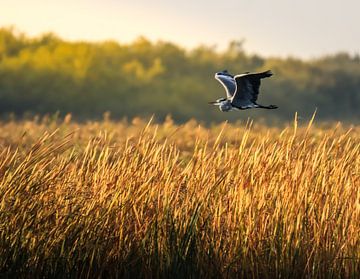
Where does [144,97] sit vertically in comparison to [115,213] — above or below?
below

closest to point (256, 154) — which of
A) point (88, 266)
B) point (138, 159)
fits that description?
point (138, 159)

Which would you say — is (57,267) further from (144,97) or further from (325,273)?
(144,97)

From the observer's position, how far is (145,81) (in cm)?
4088

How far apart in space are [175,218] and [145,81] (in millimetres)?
33768

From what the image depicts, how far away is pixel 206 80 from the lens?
41.2 meters

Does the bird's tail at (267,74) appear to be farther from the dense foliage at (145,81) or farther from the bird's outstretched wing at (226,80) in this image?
the dense foliage at (145,81)

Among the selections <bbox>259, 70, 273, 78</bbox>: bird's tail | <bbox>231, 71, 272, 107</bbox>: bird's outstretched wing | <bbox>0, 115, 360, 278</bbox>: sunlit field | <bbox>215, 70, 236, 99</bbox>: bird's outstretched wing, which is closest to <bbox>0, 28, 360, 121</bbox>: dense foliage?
<bbox>215, 70, 236, 99</bbox>: bird's outstretched wing

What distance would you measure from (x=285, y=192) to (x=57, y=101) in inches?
1264

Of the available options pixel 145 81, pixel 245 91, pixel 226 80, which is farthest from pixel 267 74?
pixel 145 81

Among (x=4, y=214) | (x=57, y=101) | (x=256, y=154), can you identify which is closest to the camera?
(x=4, y=214)

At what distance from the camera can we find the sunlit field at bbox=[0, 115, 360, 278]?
7086mm

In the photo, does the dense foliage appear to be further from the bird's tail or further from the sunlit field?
the sunlit field

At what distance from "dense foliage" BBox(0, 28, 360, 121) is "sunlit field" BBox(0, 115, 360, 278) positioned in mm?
30322

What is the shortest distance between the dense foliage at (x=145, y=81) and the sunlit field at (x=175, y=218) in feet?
99.5
